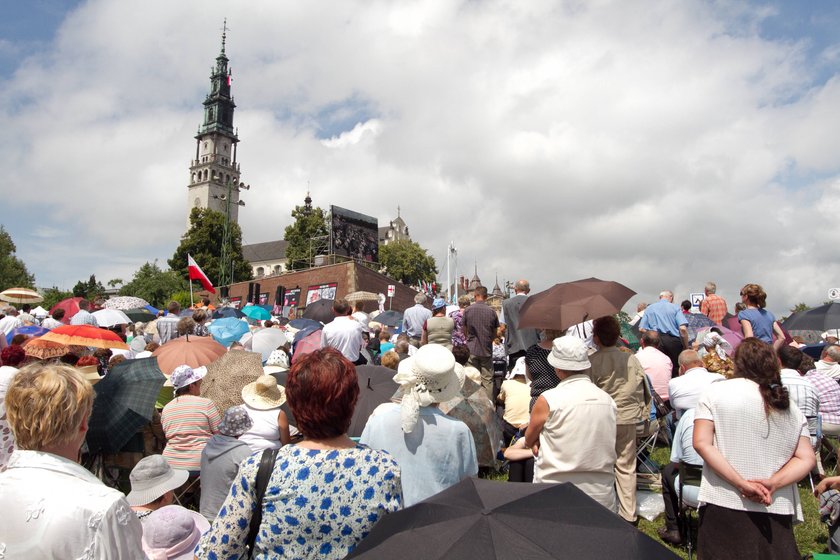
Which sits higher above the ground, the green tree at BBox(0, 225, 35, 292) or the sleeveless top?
the green tree at BBox(0, 225, 35, 292)

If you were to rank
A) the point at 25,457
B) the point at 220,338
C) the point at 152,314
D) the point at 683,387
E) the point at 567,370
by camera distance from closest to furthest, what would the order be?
1. the point at 25,457
2. the point at 567,370
3. the point at 683,387
4. the point at 220,338
5. the point at 152,314

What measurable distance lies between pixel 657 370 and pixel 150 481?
6060 mm

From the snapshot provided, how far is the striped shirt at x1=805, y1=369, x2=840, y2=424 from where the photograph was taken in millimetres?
7570

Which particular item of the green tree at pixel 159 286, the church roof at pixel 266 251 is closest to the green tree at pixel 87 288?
the green tree at pixel 159 286

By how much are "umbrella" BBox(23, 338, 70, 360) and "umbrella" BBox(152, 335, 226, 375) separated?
3.69ft

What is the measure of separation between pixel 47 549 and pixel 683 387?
5.91 metres

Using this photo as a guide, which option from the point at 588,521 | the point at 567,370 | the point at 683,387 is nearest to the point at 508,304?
the point at 683,387

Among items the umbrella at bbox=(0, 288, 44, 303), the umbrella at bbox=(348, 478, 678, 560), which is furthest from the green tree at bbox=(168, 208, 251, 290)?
the umbrella at bbox=(348, 478, 678, 560)

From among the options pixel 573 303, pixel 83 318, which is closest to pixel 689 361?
pixel 573 303

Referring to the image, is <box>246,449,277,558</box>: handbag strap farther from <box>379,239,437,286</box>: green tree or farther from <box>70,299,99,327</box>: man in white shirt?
<box>379,239,437,286</box>: green tree

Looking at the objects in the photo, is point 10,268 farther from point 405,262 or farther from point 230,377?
point 230,377

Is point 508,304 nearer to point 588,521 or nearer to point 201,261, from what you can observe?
point 588,521

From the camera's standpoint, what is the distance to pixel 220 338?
1172 cm

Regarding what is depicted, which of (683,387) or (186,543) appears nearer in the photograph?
(186,543)
